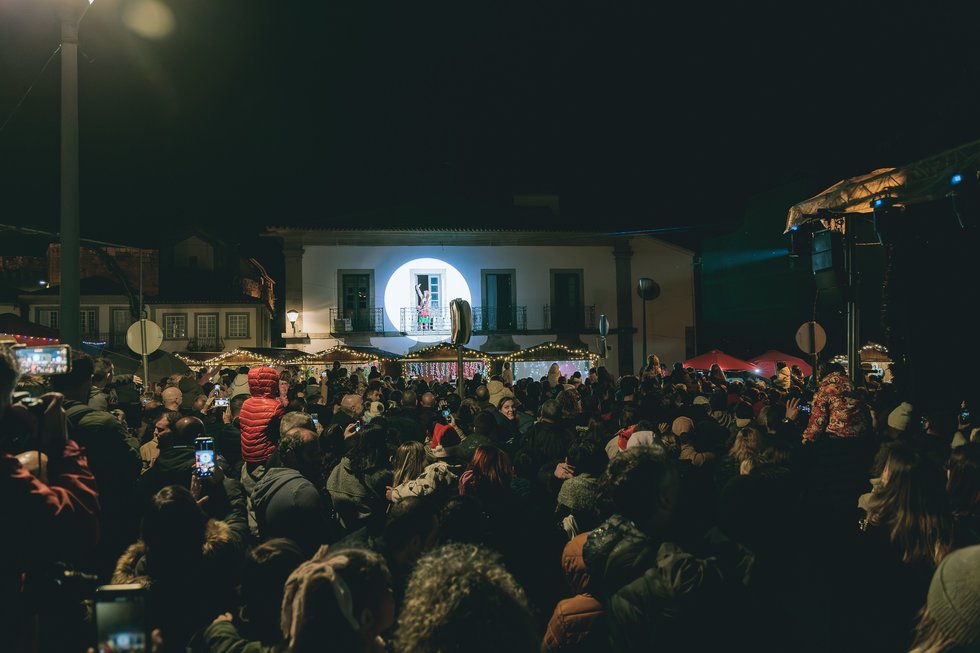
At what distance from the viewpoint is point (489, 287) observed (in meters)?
33.8

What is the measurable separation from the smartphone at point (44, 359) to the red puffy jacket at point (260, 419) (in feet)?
9.36

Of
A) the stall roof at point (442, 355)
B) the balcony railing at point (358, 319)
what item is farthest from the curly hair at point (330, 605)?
the balcony railing at point (358, 319)

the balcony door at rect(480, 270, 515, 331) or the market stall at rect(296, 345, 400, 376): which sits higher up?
the balcony door at rect(480, 270, 515, 331)

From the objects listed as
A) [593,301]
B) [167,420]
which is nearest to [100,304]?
[593,301]

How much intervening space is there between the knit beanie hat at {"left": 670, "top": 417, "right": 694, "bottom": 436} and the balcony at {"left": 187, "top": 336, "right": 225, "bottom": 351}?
116 ft

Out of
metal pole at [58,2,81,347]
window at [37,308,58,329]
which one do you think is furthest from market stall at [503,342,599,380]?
window at [37,308,58,329]

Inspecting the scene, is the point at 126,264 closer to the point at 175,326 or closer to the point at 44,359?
the point at 175,326

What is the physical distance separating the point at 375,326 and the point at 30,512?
30390mm

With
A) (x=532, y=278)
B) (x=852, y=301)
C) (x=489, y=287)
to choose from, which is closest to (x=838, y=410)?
(x=852, y=301)

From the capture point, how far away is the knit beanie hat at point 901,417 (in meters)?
7.83

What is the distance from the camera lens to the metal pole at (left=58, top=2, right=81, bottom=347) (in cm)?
625

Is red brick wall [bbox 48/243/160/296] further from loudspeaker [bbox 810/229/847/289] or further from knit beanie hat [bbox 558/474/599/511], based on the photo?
knit beanie hat [bbox 558/474/599/511]

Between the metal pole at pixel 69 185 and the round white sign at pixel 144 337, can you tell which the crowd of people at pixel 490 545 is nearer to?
the metal pole at pixel 69 185

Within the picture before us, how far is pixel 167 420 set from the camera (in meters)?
6.48
